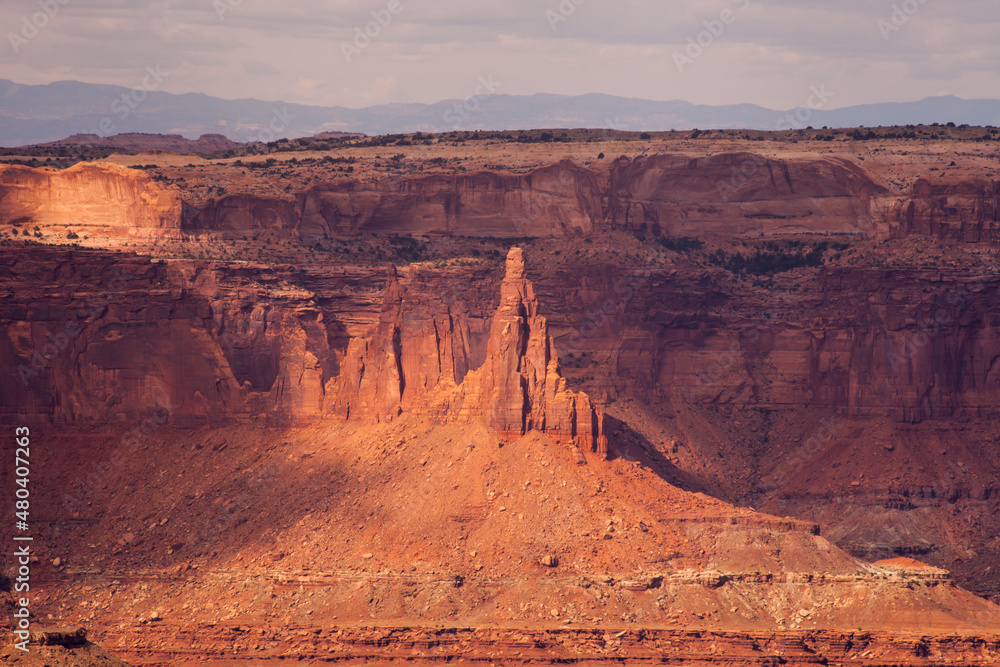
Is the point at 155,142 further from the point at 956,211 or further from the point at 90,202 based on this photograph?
the point at 956,211

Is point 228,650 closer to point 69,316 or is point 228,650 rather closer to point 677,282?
point 69,316

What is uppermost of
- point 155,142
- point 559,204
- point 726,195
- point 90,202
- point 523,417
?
point 90,202

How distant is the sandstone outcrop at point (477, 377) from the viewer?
8556 centimetres

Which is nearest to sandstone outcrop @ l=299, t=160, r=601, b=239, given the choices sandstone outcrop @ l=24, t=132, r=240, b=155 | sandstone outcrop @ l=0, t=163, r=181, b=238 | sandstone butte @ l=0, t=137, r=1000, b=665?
sandstone butte @ l=0, t=137, r=1000, b=665

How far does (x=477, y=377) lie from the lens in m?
87.6

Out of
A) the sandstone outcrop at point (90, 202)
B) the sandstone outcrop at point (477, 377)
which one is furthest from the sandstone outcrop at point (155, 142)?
the sandstone outcrop at point (477, 377)

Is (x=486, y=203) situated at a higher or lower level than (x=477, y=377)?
higher

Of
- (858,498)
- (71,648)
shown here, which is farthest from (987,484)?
(71,648)

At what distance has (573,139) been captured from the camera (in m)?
129

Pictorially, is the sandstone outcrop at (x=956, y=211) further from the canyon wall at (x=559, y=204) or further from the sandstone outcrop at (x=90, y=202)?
the sandstone outcrop at (x=90, y=202)

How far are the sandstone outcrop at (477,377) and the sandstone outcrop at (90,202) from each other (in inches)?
573

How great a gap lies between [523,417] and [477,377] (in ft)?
10.2

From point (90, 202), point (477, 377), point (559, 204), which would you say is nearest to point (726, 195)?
point (559, 204)

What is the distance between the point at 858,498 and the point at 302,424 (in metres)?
28.5
